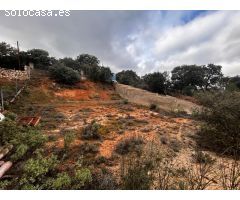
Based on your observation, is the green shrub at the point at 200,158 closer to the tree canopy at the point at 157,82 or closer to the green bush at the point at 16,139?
the green bush at the point at 16,139

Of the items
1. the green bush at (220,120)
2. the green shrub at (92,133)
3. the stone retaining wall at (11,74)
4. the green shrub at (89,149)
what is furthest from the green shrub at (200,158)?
the stone retaining wall at (11,74)

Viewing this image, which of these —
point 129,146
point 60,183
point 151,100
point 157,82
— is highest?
point 157,82

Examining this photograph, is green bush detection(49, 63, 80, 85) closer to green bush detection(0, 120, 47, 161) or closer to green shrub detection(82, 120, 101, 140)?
green shrub detection(82, 120, 101, 140)

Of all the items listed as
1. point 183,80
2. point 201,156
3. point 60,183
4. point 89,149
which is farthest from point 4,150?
point 183,80

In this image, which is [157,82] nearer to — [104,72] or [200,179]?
[104,72]

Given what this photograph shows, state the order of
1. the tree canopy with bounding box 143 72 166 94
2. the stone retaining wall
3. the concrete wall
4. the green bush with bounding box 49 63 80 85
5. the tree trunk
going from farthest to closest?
1. the tree canopy with bounding box 143 72 166 94
2. the green bush with bounding box 49 63 80 85
3. the concrete wall
4. the stone retaining wall
5. the tree trunk

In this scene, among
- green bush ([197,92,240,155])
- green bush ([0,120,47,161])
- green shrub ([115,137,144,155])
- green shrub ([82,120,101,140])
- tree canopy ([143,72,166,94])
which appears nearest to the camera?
green bush ([0,120,47,161])

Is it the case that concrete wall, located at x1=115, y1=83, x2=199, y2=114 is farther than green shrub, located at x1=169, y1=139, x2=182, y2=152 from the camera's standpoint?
Yes

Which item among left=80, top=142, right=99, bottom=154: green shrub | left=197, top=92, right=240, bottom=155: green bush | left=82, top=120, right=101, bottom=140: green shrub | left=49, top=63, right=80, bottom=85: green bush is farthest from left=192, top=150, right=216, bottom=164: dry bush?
left=49, top=63, right=80, bottom=85: green bush

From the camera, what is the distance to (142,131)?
28.5 ft

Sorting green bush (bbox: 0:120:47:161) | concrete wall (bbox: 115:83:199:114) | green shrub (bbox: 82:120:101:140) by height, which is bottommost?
green shrub (bbox: 82:120:101:140)

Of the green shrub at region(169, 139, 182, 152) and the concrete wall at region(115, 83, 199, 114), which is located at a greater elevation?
the concrete wall at region(115, 83, 199, 114)
